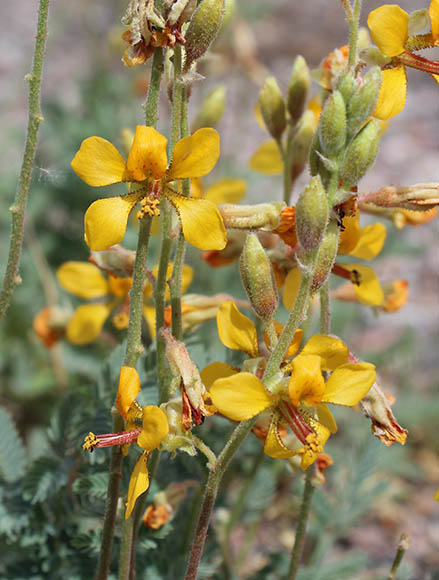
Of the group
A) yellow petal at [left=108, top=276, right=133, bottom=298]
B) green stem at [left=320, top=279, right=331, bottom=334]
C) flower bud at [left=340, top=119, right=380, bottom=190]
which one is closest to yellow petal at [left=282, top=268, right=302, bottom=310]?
green stem at [left=320, top=279, right=331, bottom=334]

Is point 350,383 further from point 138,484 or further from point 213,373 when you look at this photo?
point 138,484

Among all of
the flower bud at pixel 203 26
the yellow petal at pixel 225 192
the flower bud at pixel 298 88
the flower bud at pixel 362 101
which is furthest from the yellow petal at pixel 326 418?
the yellow petal at pixel 225 192

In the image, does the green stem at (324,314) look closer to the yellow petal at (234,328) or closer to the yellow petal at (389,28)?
the yellow petal at (234,328)

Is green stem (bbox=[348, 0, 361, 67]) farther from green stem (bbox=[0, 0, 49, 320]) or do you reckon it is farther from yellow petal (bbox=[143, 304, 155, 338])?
yellow petal (bbox=[143, 304, 155, 338])

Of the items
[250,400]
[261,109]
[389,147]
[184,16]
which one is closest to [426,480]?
[261,109]

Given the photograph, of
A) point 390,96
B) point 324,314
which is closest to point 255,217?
point 324,314

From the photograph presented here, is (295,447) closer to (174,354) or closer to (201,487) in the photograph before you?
(201,487)
